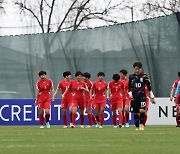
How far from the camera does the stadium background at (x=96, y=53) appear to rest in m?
30.2

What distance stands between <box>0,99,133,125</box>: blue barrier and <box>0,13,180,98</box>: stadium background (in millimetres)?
772

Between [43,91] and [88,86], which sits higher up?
[88,86]

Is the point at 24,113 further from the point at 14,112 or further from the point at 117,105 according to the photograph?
the point at 117,105

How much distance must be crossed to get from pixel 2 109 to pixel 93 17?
20720 millimetres

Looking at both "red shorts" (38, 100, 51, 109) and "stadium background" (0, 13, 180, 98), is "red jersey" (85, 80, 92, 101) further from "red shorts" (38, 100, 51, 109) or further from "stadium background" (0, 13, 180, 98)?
"red shorts" (38, 100, 51, 109)

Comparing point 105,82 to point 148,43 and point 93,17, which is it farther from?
point 93,17

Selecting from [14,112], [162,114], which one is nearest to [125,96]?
[162,114]

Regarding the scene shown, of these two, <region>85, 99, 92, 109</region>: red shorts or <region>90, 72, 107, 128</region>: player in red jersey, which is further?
<region>85, 99, 92, 109</region>: red shorts

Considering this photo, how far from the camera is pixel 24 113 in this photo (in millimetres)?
33406

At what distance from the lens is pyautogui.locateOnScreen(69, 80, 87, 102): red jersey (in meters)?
29.6

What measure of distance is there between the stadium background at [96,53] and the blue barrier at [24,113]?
77 cm

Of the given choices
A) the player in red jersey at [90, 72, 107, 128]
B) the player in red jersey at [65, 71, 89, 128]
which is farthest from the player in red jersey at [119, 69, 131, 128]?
the player in red jersey at [65, 71, 89, 128]

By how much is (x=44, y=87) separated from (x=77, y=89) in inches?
53.6

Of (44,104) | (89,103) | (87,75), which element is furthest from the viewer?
(87,75)
